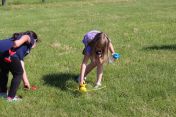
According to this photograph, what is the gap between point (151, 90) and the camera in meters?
6.82

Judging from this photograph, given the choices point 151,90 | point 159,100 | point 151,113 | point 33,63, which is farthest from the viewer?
point 33,63

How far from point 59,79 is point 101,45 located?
1.57 metres

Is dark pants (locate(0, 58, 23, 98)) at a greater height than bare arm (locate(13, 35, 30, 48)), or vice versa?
bare arm (locate(13, 35, 30, 48))

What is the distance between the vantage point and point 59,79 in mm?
7762

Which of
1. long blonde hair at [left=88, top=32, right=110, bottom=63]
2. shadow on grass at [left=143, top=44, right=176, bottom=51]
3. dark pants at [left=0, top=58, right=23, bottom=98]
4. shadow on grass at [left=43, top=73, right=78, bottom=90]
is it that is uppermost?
long blonde hair at [left=88, top=32, right=110, bottom=63]

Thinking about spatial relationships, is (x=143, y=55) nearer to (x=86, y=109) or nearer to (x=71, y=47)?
(x=71, y=47)

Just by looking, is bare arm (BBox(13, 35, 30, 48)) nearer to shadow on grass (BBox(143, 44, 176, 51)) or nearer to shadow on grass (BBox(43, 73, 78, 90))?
shadow on grass (BBox(43, 73, 78, 90))

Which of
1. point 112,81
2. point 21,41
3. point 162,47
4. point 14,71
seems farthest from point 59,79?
point 162,47

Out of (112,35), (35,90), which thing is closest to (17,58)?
(35,90)

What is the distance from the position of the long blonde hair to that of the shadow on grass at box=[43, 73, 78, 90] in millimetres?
925

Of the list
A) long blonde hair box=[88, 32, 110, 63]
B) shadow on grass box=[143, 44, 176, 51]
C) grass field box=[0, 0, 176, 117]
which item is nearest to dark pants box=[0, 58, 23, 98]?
grass field box=[0, 0, 176, 117]

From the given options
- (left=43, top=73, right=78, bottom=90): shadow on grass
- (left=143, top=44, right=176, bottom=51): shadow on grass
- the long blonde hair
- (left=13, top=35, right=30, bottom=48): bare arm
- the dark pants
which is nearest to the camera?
(left=13, top=35, right=30, bottom=48): bare arm

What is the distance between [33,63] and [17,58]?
300cm

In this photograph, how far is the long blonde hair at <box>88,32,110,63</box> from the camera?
21.4 ft
